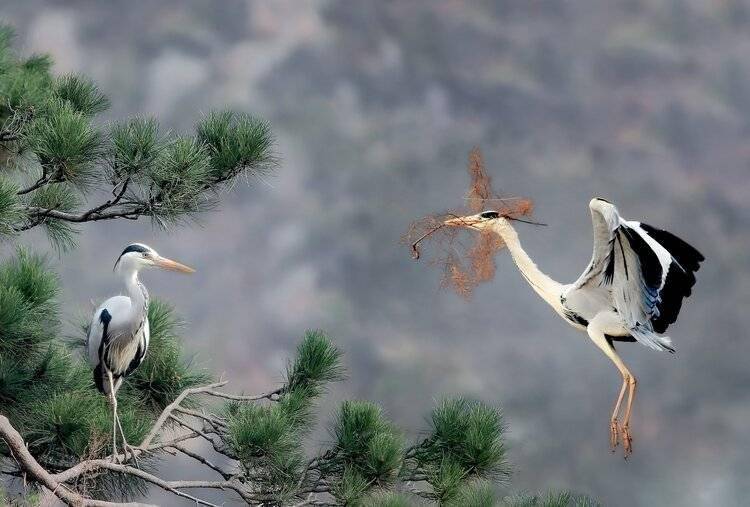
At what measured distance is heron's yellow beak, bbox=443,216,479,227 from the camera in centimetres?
432

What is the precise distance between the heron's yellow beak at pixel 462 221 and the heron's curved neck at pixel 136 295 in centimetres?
100

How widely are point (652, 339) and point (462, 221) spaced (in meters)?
0.71

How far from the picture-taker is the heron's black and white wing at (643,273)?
13.0 ft

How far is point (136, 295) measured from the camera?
438 centimetres

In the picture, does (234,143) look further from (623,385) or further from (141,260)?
(623,385)

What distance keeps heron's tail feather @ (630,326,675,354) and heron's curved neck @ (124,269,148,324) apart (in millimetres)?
1557

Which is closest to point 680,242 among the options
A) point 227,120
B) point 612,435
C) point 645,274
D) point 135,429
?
point 645,274

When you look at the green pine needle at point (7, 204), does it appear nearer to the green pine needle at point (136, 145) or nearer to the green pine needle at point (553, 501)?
the green pine needle at point (136, 145)

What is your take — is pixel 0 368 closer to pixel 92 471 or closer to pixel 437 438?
pixel 92 471

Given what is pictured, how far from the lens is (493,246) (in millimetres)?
4371

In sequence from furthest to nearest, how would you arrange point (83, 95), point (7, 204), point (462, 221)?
point (83, 95)
point (462, 221)
point (7, 204)

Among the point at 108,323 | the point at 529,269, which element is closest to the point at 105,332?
the point at 108,323

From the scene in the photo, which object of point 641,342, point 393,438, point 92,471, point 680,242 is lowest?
point 92,471

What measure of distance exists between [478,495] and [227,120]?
146cm
